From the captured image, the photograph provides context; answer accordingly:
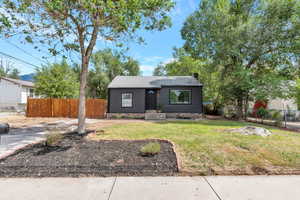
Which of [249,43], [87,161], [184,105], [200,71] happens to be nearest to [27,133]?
[87,161]

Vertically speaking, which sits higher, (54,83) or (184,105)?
(54,83)

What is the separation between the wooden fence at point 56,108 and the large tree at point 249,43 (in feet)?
38.9

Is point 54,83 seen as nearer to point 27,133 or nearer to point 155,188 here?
point 27,133

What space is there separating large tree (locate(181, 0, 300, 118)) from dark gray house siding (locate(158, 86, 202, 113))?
280cm

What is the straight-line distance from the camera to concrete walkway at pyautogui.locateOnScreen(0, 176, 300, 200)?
8.29 ft

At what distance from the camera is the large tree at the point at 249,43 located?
11695mm

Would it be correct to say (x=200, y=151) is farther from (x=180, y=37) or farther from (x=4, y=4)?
(x=180, y=37)

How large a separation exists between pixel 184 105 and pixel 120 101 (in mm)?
5486

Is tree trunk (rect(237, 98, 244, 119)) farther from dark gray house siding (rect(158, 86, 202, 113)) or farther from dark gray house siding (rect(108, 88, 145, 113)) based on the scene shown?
dark gray house siding (rect(108, 88, 145, 113))

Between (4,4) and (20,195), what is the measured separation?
6391 mm

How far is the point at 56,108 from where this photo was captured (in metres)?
13.3

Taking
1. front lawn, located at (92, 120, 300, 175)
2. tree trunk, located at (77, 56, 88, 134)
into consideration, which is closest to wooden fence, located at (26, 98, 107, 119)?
tree trunk, located at (77, 56, 88, 134)

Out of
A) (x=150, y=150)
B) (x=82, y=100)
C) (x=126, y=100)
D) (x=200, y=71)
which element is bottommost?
(x=150, y=150)

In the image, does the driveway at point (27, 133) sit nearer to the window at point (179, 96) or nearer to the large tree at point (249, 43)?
the window at point (179, 96)
